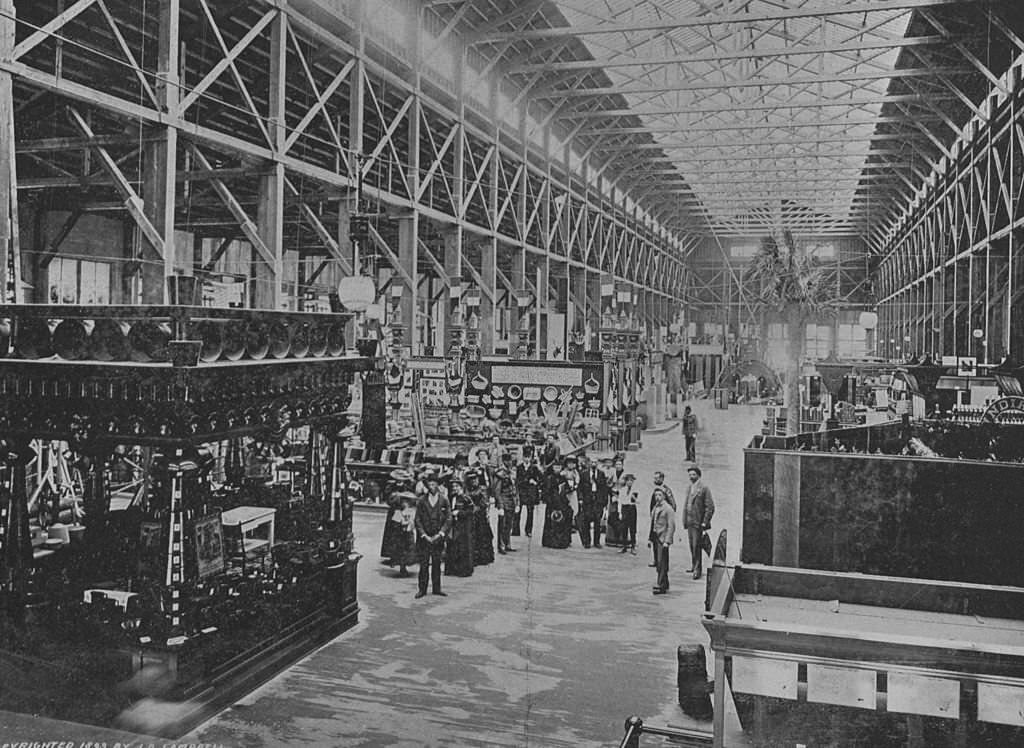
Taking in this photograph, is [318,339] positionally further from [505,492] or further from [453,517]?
[505,492]

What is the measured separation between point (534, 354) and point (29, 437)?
23583 mm

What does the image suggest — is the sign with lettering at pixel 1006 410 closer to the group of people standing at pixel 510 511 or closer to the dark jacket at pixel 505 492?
the group of people standing at pixel 510 511

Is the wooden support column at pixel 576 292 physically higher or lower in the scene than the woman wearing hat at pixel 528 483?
higher

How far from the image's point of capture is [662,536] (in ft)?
35.6

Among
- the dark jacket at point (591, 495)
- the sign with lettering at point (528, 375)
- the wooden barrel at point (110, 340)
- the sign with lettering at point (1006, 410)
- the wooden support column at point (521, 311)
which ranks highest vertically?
the wooden support column at point (521, 311)

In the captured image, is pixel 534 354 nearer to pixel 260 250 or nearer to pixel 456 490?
pixel 260 250

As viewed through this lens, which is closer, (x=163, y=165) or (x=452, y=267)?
(x=163, y=165)

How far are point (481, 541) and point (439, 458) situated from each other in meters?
6.02

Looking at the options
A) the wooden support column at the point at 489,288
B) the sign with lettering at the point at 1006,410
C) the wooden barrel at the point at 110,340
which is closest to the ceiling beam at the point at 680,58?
the wooden support column at the point at 489,288

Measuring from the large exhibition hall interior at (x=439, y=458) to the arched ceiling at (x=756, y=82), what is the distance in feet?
0.85

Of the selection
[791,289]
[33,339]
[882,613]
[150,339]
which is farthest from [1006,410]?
[33,339]

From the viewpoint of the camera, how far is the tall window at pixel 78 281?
76.3 ft

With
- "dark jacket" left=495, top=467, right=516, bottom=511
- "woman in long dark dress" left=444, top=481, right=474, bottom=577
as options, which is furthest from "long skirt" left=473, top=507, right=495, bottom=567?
"dark jacket" left=495, top=467, right=516, bottom=511

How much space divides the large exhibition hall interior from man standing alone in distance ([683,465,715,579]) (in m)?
0.06
